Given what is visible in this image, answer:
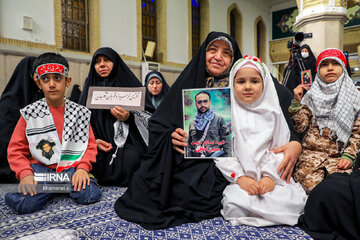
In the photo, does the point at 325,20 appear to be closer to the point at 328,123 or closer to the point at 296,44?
the point at 296,44

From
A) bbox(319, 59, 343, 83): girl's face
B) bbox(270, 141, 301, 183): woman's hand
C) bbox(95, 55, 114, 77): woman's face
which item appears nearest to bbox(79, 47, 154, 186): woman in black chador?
bbox(95, 55, 114, 77): woman's face

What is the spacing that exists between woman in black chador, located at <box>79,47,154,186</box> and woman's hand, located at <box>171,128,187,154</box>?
30.6 inches

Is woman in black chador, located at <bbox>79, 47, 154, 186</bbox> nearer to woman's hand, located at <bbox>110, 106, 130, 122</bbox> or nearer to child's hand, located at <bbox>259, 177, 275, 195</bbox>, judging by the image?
woman's hand, located at <bbox>110, 106, 130, 122</bbox>

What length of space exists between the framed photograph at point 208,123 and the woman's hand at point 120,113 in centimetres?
79

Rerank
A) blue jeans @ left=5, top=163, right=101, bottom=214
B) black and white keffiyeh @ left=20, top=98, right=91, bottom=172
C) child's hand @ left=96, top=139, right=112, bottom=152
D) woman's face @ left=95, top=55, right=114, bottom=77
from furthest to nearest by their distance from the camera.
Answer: woman's face @ left=95, top=55, right=114, bottom=77 → child's hand @ left=96, top=139, right=112, bottom=152 → black and white keffiyeh @ left=20, top=98, right=91, bottom=172 → blue jeans @ left=5, top=163, right=101, bottom=214

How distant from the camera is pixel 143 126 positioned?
8.00 feet

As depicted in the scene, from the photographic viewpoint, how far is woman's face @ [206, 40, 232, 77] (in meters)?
1.77

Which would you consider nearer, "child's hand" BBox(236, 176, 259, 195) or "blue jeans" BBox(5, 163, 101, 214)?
"child's hand" BBox(236, 176, 259, 195)

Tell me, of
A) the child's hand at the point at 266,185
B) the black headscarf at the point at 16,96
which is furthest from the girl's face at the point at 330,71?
the black headscarf at the point at 16,96

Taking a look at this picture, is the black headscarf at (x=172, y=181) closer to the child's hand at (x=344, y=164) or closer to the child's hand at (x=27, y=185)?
the child's hand at (x=27, y=185)

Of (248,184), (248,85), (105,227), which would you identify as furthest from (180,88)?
(105,227)

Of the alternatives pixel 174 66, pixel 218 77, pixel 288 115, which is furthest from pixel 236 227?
pixel 174 66

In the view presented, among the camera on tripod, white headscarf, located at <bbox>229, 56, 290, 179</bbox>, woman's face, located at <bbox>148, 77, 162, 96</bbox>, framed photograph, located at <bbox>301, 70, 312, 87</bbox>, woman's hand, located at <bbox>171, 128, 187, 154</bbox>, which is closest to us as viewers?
white headscarf, located at <bbox>229, 56, 290, 179</bbox>

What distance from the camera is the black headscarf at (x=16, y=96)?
7.93 feet
